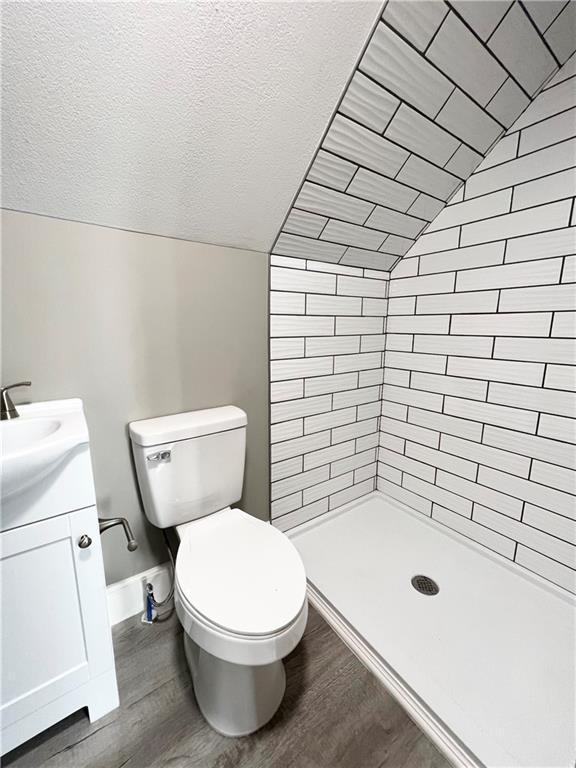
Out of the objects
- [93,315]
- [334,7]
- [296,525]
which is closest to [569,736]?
[296,525]

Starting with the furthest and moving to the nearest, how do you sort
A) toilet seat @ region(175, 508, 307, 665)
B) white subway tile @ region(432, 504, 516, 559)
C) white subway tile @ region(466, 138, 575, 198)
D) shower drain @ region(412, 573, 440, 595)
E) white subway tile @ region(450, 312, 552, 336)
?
white subway tile @ region(432, 504, 516, 559)
shower drain @ region(412, 573, 440, 595)
white subway tile @ region(450, 312, 552, 336)
white subway tile @ region(466, 138, 575, 198)
toilet seat @ region(175, 508, 307, 665)

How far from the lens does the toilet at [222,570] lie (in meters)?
0.77

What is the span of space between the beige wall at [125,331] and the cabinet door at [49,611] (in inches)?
12.7

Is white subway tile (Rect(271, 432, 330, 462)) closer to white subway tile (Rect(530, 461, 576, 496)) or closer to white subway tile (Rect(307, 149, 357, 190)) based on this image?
white subway tile (Rect(530, 461, 576, 496))

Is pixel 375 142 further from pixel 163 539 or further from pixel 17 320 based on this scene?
pixel 163 539

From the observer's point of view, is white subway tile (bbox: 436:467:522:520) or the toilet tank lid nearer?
the toilet tank lid

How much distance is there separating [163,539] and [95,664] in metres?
0.43

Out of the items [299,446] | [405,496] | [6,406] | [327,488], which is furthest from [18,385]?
[405,496]

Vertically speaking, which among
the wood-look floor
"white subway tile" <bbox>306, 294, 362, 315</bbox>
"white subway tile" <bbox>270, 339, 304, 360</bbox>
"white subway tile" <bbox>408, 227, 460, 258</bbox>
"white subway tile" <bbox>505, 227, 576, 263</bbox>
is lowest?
the wood-look floor

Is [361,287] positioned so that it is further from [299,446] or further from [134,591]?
[134,591]

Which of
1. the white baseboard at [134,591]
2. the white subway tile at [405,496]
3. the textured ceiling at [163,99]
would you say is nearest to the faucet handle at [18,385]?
the textured ceiling at [163,99]

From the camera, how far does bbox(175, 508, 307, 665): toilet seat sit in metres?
0.75

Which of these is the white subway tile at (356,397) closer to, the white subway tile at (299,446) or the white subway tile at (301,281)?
the white subway tile at (299,446)

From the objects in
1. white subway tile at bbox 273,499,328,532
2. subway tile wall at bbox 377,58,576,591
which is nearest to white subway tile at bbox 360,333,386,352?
subway tile wall at bbox 377,58,576,591
